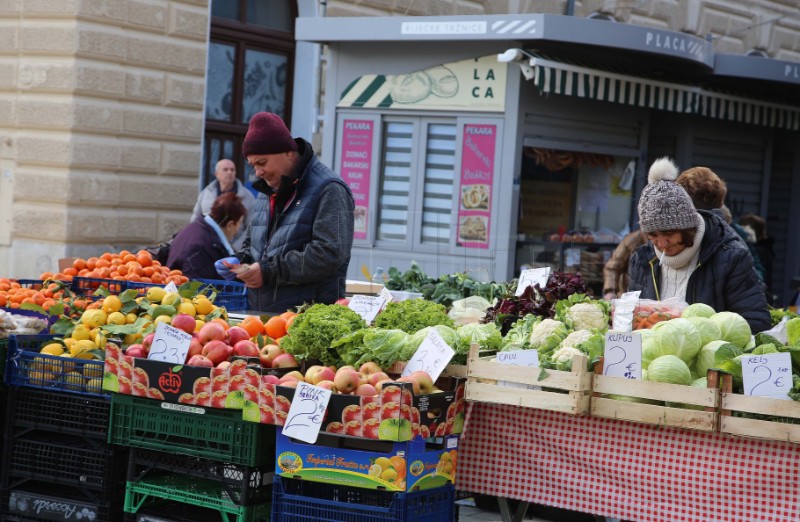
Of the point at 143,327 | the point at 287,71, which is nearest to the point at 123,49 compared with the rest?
the point at 287,71

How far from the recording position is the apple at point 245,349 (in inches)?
193

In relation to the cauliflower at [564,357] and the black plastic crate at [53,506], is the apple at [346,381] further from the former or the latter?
the black plastic crate at [53,506]

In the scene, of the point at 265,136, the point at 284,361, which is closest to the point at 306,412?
the point at 284,361

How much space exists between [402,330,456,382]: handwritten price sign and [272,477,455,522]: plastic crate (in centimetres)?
44

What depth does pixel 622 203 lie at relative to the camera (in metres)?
11.4

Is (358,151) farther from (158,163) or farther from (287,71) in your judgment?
(287,71)

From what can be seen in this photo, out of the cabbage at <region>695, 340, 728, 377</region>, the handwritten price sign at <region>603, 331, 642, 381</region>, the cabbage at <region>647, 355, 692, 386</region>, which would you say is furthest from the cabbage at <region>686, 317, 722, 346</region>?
the handwritten price sign at <region>603, 331, 642, 381</region>

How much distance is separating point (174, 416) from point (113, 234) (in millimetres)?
7446

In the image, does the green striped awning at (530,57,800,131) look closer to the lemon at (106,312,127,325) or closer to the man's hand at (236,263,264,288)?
the man's hand at (236,263,264,288)

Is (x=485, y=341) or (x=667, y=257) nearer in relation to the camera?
(x=485, y=341)

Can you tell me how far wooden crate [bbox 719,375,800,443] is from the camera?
13.5 ft

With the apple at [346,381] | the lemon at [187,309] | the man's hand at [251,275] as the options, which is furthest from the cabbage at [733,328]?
the lemon at [187,309]

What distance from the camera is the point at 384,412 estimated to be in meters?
4.29

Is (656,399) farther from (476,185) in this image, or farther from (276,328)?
(476,185)
